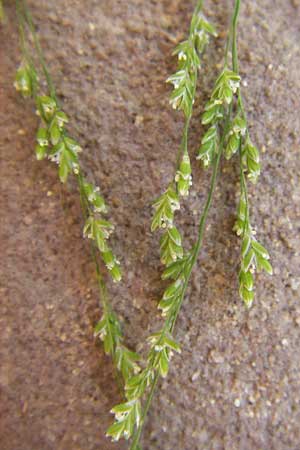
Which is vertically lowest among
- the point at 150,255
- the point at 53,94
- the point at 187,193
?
the point at 150,255

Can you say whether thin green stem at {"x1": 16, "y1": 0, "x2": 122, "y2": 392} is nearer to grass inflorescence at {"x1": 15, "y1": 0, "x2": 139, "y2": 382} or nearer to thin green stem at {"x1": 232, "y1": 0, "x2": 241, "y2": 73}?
grass inflorescence at {"x1": 15, "y1": 0, "x2": 139, "y2": 382}

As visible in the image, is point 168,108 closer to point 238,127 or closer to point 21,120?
point 238,127

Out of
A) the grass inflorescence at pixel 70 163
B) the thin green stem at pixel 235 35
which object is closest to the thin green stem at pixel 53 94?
the grass inflorescence at pixel 70 163

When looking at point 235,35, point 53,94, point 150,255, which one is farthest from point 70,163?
point 235,35

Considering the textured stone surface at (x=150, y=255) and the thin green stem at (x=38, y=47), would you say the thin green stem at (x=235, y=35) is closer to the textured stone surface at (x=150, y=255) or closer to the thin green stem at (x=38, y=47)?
the textured stone surface at (x=150, y=255)

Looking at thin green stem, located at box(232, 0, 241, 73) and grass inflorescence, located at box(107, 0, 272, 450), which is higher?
thin green stem, located at box(232, 0, 241, 73)

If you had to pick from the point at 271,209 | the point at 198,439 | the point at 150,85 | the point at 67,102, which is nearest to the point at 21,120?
the point at 67,102

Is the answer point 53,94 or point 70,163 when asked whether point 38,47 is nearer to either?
point 53,94

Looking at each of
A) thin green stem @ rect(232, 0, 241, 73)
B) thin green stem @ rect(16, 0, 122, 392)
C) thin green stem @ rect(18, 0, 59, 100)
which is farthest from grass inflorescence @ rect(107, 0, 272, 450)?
thin green stem @ rect(18, 0, 59, 100)
